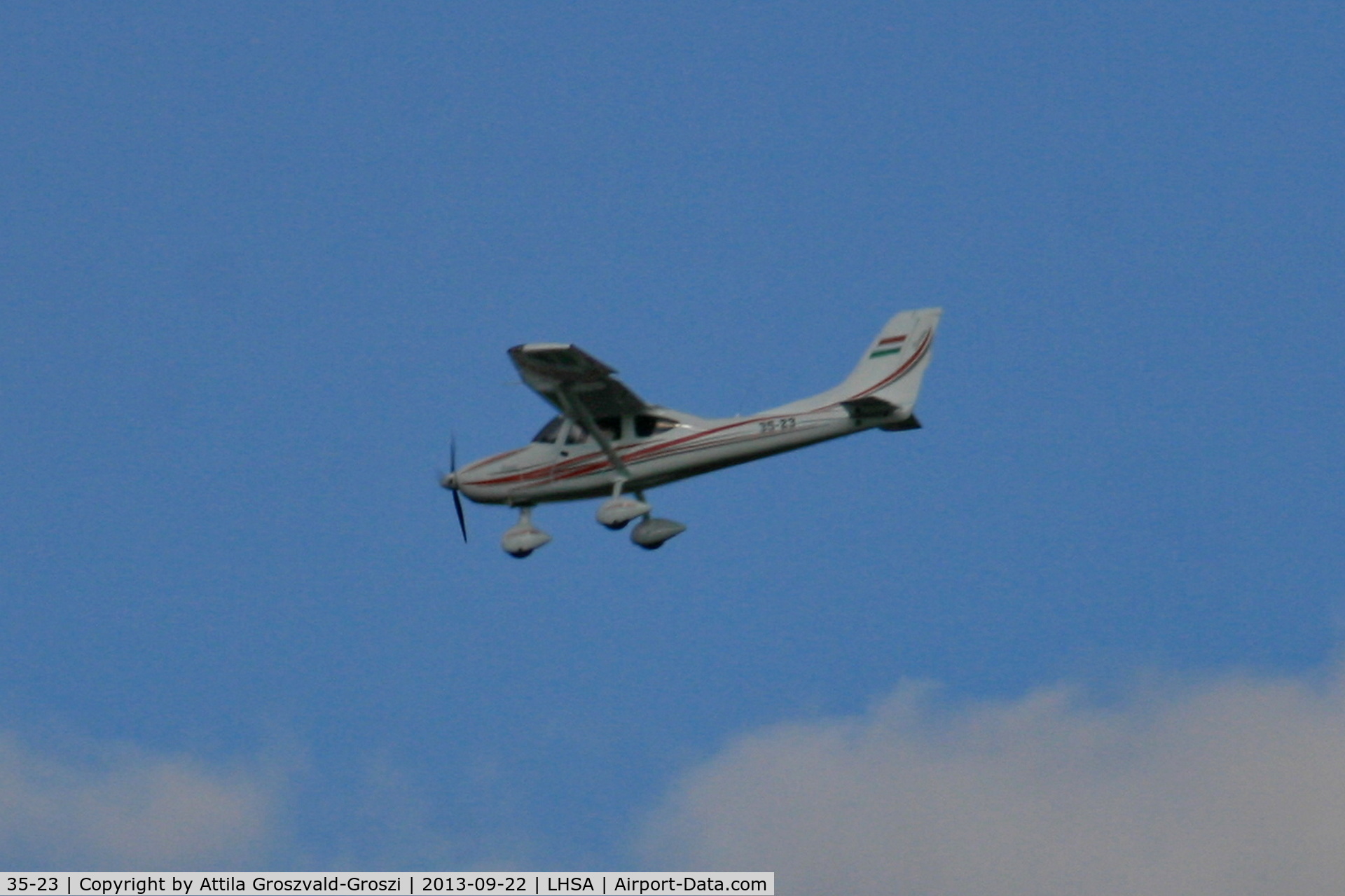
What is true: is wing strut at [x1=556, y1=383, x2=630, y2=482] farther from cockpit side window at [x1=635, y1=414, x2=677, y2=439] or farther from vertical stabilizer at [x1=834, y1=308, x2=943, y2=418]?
vertical stabilizer at [x1=834, y1=308, x2=943, y2=418]

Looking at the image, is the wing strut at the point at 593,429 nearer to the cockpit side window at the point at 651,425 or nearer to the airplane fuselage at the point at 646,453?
the airplane fuselage at the point at 646,453

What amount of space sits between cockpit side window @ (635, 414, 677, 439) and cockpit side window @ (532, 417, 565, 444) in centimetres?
149

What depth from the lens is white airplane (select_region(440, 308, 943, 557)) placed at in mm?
39719

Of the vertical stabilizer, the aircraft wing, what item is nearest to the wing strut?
the aircraft wing

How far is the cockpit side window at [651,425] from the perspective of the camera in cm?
4088

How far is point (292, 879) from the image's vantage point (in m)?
32.7

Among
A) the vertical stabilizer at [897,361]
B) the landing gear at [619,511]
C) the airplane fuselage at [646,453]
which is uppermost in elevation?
the vertical stabilizer at [897,361]

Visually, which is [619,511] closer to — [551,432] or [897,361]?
[551,432]

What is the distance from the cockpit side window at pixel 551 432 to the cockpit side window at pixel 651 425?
1486mm

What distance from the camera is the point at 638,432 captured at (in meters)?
41.1

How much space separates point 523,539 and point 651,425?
→ 3003 millimetres

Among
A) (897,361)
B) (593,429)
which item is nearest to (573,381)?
(593,429)

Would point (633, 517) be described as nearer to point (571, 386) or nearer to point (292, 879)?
point (571, 386)

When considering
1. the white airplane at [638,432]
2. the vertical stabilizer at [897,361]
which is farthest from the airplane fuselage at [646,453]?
the vertical stabilizer at [897,361]
